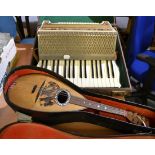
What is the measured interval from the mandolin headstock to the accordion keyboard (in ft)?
0.83

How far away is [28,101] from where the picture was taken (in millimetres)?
1002

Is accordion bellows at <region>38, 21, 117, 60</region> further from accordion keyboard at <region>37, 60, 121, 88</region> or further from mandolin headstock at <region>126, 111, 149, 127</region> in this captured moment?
mandolin headstock at <region>126, 111, 149, 127</region>

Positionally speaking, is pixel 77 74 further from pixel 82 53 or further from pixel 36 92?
pixel 36 92

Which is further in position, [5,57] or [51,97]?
[5,57]

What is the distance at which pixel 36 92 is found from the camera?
3.39 ft

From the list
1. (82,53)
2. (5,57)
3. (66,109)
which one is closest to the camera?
(66,109)

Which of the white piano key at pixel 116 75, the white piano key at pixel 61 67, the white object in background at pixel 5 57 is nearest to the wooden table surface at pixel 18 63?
the white object in background at pixel 5 57

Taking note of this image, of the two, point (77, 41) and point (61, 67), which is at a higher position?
point (77, 41)

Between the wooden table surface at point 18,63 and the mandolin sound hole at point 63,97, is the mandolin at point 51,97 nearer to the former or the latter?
the mandolin sound hole at point 63,97

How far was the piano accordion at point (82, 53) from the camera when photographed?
4.28 feet

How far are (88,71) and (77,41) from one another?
0.54ft

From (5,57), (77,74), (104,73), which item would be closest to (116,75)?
(104,73)
